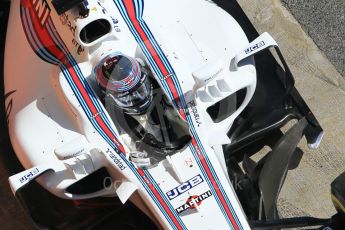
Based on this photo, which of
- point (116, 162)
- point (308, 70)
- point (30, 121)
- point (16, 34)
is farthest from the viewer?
point (308, 70)

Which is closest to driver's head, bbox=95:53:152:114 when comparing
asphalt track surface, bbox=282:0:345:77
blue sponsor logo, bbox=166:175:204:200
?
blue sponsor logo, bbox=166:175:204:200

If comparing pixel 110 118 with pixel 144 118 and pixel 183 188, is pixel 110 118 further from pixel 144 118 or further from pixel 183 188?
pixel 183 188

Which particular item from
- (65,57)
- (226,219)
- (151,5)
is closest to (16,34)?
(65,57)

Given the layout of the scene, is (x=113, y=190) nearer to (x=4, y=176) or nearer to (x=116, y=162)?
(x=116, y=162)

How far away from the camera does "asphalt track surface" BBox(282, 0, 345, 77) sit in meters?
6.27

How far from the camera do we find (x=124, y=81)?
4012 millimetres

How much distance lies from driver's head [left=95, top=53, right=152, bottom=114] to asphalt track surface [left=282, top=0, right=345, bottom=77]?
257cm

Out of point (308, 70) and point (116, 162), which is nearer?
point (116, 162)

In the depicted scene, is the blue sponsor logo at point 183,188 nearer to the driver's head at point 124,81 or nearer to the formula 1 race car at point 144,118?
the formula 1 race car at point 144,118

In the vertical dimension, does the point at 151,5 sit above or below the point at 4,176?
above

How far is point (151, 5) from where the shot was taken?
4.90 meters

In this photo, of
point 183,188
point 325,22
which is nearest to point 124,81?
point 183,188

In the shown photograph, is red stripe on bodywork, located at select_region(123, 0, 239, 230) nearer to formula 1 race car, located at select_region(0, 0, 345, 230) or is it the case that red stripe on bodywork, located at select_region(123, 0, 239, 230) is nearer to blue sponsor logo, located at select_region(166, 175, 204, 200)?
formula 1 race car, located at select_region(0, 0, 345, 230)

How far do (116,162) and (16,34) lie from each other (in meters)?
1.54
